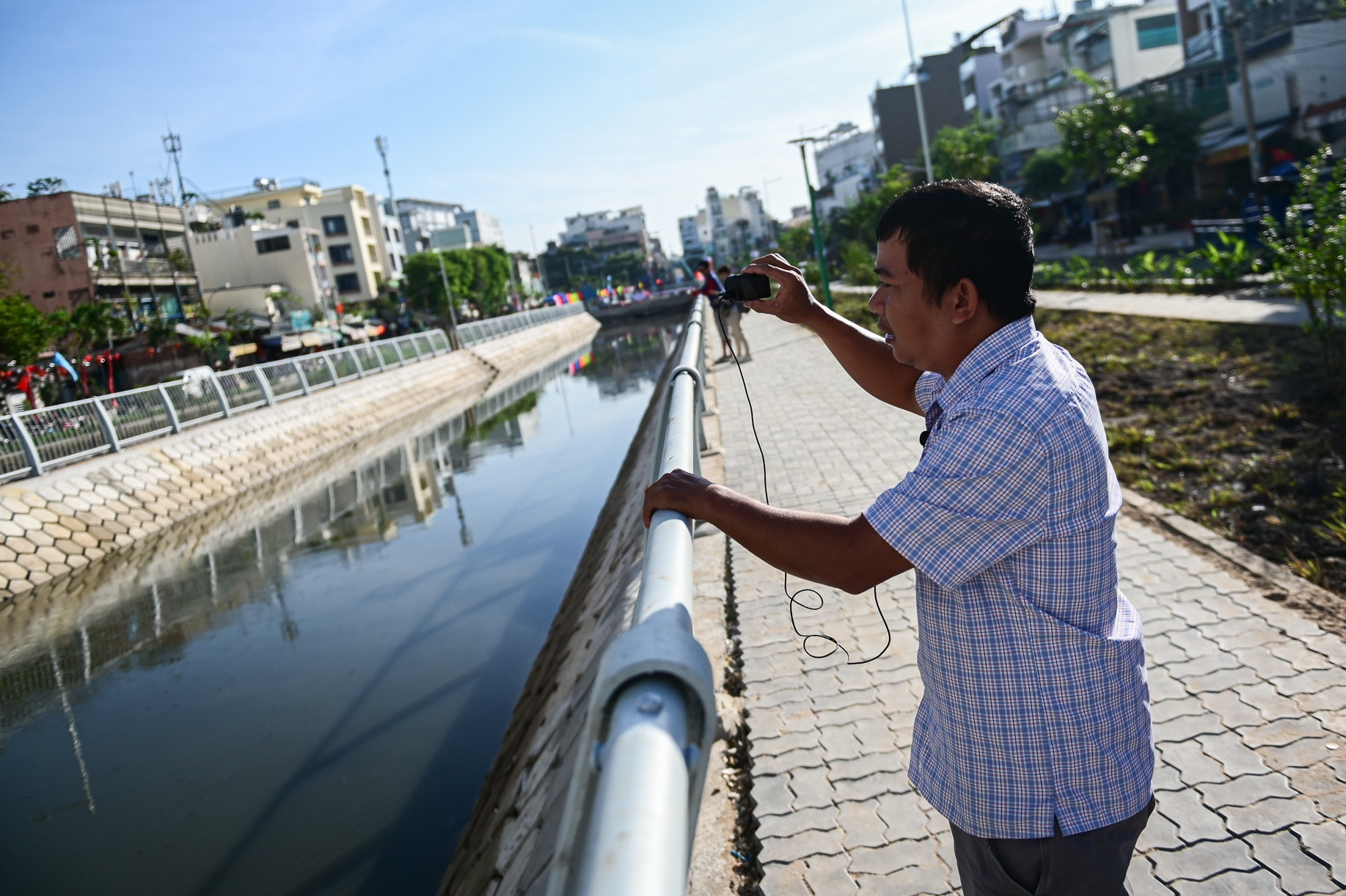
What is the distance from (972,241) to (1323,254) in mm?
6816

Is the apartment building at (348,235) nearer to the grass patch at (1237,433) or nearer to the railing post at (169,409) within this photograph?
the railing post at (169,409)

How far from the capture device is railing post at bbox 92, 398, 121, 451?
1419 cm

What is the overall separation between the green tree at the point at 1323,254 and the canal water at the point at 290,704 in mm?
6678

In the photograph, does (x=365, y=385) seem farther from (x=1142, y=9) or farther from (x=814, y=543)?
(x=1142, y=9)

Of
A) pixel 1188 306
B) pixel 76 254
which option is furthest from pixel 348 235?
pixel 1188 306

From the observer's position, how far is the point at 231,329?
116 ft

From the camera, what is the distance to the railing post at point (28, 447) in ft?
41.3

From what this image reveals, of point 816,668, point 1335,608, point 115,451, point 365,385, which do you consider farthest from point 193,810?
point 365,385

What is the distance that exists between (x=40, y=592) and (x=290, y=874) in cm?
817

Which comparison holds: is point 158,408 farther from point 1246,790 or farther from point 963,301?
point 963,301

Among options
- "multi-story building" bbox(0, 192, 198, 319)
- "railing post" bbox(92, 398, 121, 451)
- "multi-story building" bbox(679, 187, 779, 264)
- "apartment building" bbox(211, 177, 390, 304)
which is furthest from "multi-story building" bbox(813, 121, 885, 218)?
"railing post" bbox(92, 398, 121, 451)

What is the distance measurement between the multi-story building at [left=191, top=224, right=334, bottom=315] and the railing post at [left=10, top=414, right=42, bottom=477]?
44916 millimetres

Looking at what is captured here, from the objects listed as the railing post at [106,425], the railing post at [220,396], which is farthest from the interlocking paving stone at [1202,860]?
the railing post at [220,396]

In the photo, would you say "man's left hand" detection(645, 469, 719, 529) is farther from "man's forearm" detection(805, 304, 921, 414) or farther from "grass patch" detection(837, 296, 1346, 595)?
"grass patch" detection(837, 296, 1346, 595)
